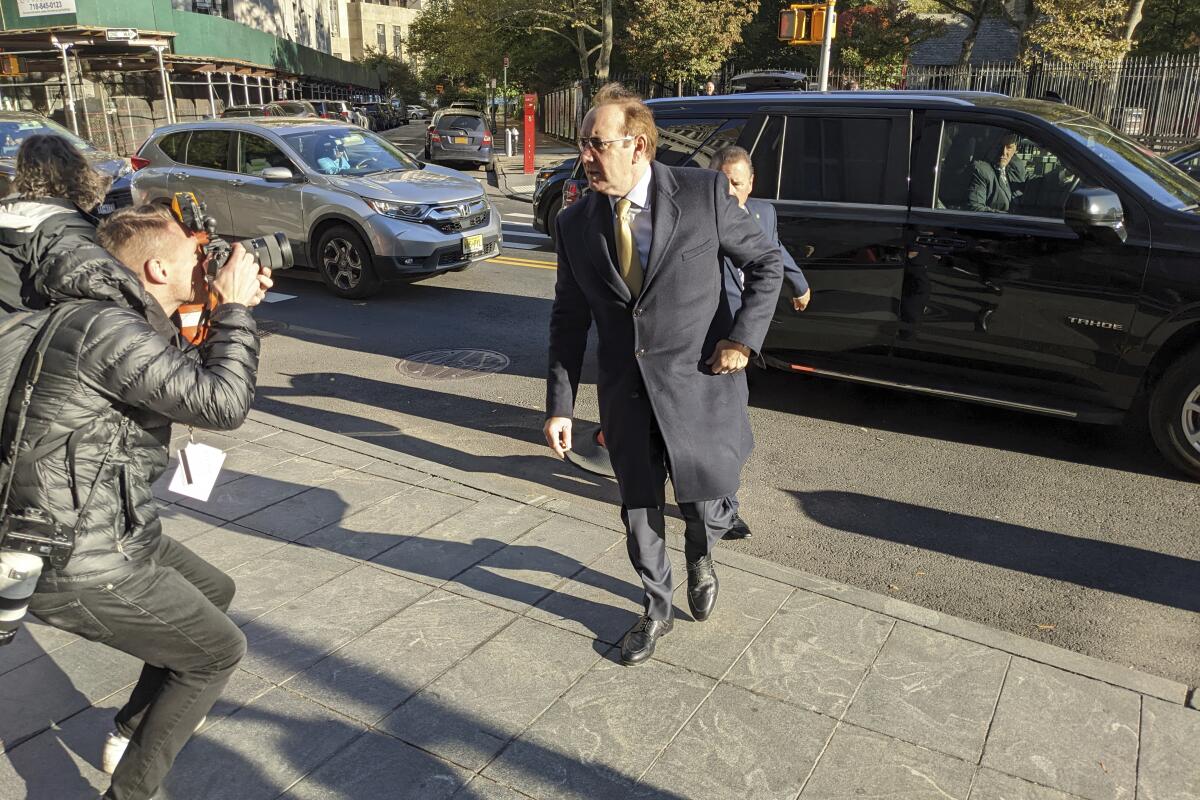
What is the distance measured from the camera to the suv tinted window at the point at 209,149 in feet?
34.5

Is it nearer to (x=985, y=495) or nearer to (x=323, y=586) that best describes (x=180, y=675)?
(x=323, y=586)

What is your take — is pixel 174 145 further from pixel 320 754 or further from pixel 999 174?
pixel 320 754

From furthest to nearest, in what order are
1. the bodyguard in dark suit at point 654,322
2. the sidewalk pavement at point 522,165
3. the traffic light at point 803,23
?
the sidewalk pavement at point 522,165
the traffic light at point 803,23
the bodyguard in dark suit at point 654,322

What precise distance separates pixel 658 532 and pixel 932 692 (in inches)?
42.6

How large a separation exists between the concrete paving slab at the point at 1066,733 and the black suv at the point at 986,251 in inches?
95.6

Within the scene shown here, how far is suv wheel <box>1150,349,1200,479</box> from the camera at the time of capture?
4.97m

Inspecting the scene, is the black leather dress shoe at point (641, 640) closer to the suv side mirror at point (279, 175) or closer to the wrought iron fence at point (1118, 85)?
the suv side mirror at point (279, 175)

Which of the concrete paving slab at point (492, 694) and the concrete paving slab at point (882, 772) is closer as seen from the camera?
the concrete paving slab at point (882, 772)

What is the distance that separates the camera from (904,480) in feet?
17.4

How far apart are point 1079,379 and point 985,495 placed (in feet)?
2.88

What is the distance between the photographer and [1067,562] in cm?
439

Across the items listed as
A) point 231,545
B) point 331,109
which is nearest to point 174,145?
point 231,545

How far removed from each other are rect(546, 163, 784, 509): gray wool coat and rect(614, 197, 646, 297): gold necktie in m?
0.03

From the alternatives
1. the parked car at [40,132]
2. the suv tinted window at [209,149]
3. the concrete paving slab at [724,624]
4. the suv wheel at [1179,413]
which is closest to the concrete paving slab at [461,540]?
the concrete paving slab at [724,624]
